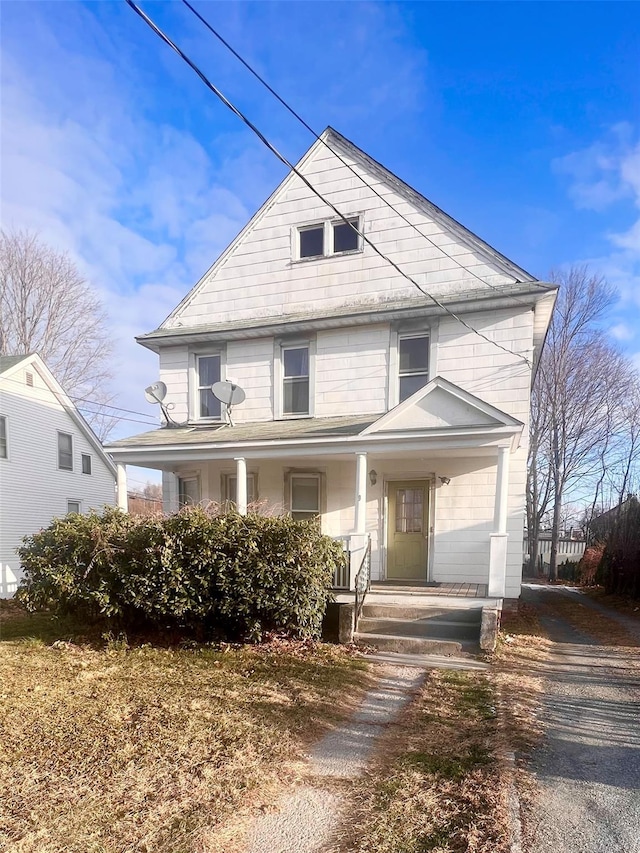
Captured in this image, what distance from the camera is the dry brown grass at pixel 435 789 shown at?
247 cm

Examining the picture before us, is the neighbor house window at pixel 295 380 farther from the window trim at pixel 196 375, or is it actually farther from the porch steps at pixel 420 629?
the porch steps at pixel 420 629

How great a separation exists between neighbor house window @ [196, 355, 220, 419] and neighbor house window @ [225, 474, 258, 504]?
1.57 metres

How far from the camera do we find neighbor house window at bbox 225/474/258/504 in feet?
33.9

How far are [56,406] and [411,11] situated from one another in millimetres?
18026

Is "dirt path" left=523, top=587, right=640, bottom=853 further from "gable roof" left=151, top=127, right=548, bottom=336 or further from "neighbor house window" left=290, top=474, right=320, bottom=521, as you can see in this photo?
"gable roof" left=151, top=127, right=548, bottom=336

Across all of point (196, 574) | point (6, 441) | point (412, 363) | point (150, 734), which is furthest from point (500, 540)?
point (6, 441)

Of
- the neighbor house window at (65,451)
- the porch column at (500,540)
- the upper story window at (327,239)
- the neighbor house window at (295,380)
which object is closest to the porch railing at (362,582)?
the porch column at (500,540)

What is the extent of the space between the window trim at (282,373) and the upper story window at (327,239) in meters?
1.99

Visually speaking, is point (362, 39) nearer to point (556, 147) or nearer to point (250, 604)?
point (556, 147)

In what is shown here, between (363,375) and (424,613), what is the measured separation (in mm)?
4921

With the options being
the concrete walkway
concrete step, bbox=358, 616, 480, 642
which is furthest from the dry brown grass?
concrete step, bbox=358, 616, 480, 642

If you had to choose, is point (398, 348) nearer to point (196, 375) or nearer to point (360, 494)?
point (360, 494)

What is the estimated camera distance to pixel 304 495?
1002 cm

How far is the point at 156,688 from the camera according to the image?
15.5 feet
